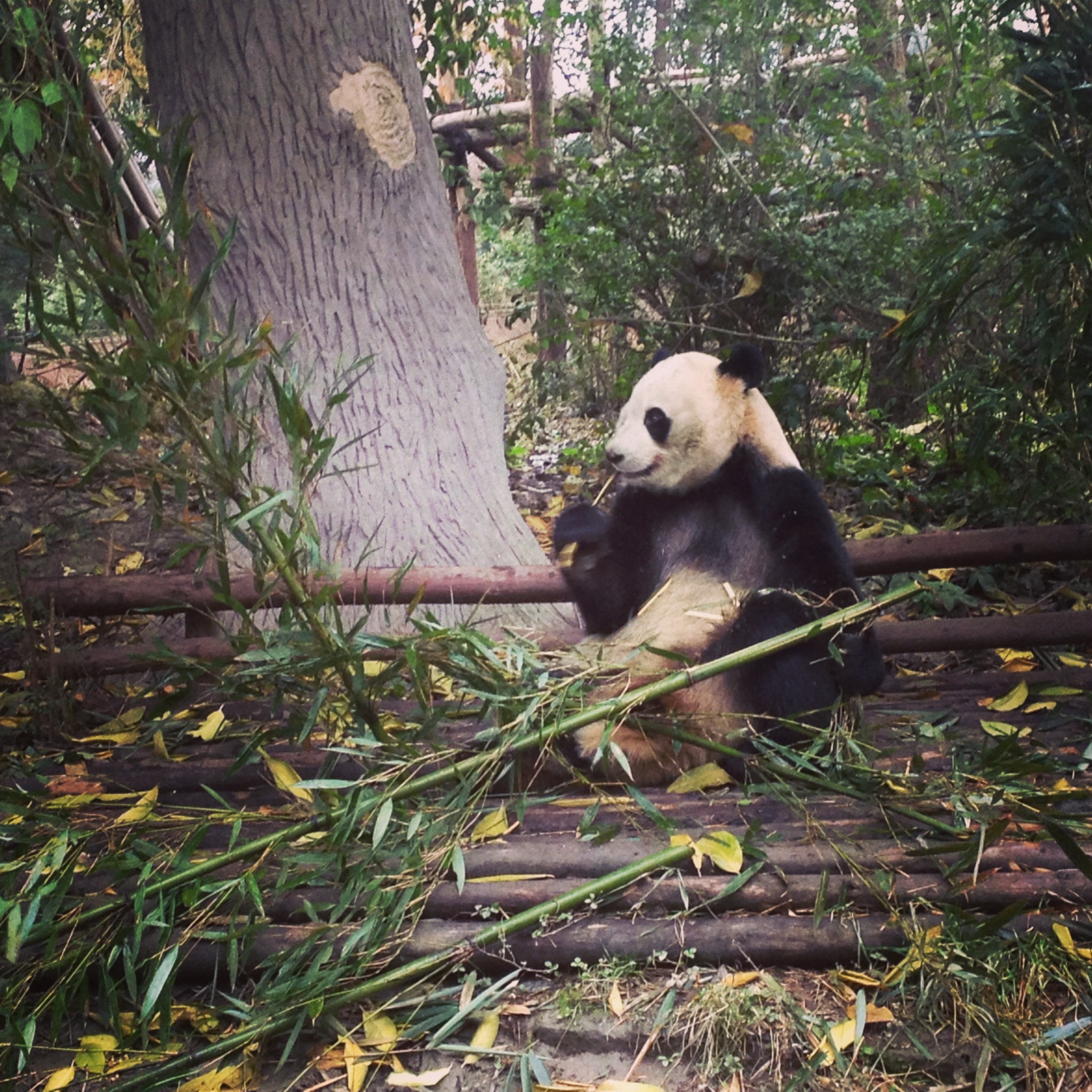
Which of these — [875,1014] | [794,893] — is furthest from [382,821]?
[875,1014]

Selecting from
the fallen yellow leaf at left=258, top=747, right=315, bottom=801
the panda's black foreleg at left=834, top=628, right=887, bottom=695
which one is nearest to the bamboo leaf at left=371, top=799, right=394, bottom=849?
the fallen yellow leaf at left=258, top=747, right=315, bottom=801

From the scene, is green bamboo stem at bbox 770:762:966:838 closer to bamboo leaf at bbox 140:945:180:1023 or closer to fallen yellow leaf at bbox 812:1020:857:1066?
fallen yellow leaf at bbox 812:1020:857:1066

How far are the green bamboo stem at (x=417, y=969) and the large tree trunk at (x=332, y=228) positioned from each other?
1.31 metres

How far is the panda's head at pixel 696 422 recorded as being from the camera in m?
2.05

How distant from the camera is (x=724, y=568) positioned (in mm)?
2117

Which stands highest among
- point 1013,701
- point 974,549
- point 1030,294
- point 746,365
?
point 746,365

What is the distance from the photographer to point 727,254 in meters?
3.52

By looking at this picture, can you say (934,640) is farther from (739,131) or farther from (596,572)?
(739,131)

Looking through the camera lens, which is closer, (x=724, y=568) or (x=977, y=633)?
(x=724, y=568)

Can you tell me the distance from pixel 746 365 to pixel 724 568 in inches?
15.8

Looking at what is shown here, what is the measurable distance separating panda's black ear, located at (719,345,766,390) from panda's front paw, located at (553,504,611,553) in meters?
0.42

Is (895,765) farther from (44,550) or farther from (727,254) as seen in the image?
(44,550)

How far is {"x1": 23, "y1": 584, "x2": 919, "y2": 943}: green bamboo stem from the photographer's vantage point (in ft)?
5.33

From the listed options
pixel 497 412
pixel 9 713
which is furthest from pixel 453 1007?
pixel 497 412
